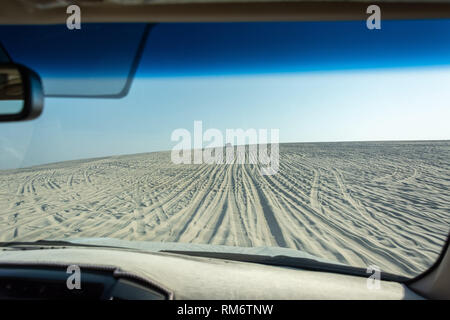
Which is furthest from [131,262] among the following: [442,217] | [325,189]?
[325,189]

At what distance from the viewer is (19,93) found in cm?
195

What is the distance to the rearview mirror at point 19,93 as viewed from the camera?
6.22ft

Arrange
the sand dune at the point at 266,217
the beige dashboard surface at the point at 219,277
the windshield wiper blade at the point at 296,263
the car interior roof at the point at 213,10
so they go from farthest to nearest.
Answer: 1. the sand dune at the point at 266,217
2. the windshield wiper blade at the point at 296,263
3. the beige dashboard surface at the point at 219,277
4. the car interior roof at the point at 213,10

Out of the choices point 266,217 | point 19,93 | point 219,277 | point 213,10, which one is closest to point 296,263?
point 219,277

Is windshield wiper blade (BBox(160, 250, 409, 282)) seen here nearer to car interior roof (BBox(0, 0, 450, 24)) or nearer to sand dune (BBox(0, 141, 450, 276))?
car interior roof (BBox(0, 0, 450, 24))

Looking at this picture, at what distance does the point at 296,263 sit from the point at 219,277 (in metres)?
0.64

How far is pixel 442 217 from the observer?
9422 mm

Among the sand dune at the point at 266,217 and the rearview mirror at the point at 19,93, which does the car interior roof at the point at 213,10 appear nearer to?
the rearview mirror at the point at 19,93

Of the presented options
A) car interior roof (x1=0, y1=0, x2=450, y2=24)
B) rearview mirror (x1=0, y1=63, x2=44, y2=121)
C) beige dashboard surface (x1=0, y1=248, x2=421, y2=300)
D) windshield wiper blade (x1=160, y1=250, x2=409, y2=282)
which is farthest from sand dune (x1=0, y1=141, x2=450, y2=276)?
rearview mirror (x1=0, y1=63, x2=44, y2=121)

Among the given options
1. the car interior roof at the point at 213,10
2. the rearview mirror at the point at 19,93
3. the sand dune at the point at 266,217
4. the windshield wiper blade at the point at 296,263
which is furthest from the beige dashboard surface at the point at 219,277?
the sand dune at the point at 266,217

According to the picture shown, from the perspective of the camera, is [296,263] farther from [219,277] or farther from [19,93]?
[19,93]

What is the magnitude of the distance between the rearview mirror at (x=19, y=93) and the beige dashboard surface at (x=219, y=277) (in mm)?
970
